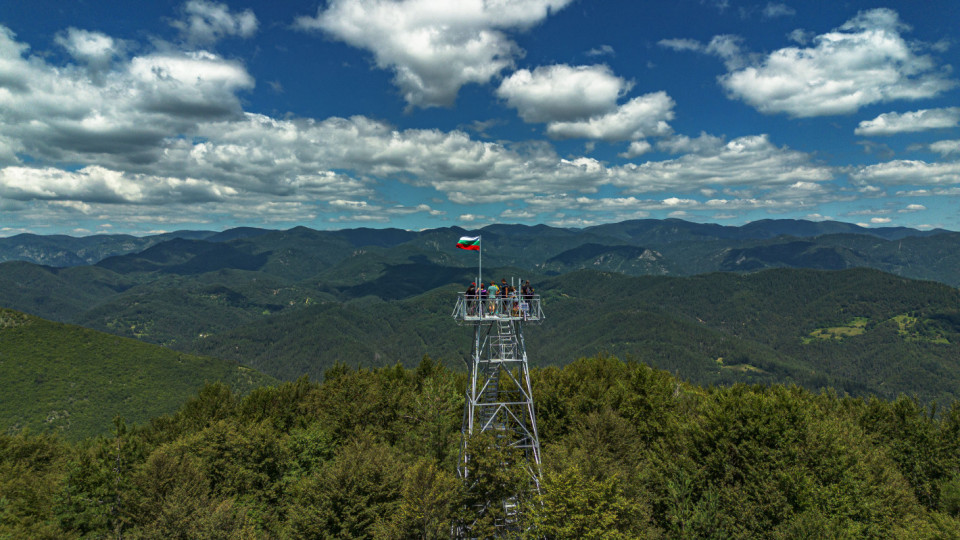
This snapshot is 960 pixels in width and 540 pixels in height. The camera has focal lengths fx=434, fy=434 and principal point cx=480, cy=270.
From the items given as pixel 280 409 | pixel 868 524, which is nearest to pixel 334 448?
pixel 280 409

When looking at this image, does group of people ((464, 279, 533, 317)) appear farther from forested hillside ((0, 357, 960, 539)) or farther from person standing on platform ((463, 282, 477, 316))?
forested hillside ((0, 357, 960, 539))

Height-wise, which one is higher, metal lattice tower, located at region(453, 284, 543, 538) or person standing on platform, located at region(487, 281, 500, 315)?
person standing on platform, located at region(487, 281, 500, 315)

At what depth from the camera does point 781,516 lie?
32.7 meters

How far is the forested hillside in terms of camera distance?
1166 inches

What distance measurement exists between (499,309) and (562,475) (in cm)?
1180

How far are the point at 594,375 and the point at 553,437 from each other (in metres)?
17.7

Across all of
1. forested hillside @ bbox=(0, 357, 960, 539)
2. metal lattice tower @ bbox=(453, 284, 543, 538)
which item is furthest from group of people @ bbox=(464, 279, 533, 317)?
forested hillside @ bbox=(0, 357, 960, 539)

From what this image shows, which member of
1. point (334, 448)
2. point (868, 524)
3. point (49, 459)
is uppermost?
point (868, 524)

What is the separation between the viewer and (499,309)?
106ft

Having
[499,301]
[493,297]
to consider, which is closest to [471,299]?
[493,297]

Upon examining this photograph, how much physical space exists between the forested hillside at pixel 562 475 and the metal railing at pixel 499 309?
918 cm

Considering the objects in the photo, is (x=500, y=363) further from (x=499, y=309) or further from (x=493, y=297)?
(x=493, y=297)

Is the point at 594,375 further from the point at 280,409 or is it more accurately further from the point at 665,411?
the point at 280,409

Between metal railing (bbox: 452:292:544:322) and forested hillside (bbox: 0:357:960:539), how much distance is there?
9.18m
